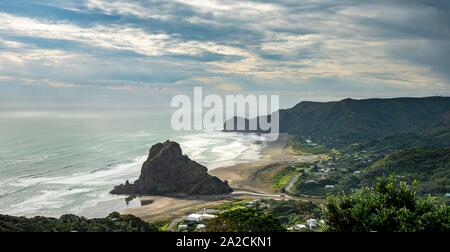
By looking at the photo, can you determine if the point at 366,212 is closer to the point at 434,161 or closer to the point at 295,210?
the point at 295,210

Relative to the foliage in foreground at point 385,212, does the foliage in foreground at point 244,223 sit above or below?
below

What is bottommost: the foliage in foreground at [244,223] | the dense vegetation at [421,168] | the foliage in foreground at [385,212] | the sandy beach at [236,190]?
the sandy beach at [236,190]

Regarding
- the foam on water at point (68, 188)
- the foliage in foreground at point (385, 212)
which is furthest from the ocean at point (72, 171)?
the foliage in foreground at point (385, 212)

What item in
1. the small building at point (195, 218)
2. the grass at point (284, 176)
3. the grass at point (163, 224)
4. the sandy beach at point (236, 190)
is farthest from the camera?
the grass at point (284, 176)

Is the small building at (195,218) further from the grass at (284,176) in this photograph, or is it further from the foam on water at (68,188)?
the grass at (284,176)

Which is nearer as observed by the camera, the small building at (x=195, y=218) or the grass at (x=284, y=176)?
the small building at (x=195, y=218)

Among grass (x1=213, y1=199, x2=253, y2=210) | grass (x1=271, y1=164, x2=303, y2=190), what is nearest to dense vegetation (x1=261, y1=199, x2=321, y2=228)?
grass (x1=213, y1=199, x2=253, y2=210)

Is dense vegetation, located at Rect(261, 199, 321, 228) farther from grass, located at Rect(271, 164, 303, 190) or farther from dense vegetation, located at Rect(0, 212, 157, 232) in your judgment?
grass, located at Rect(271, 164, 303, 190)
